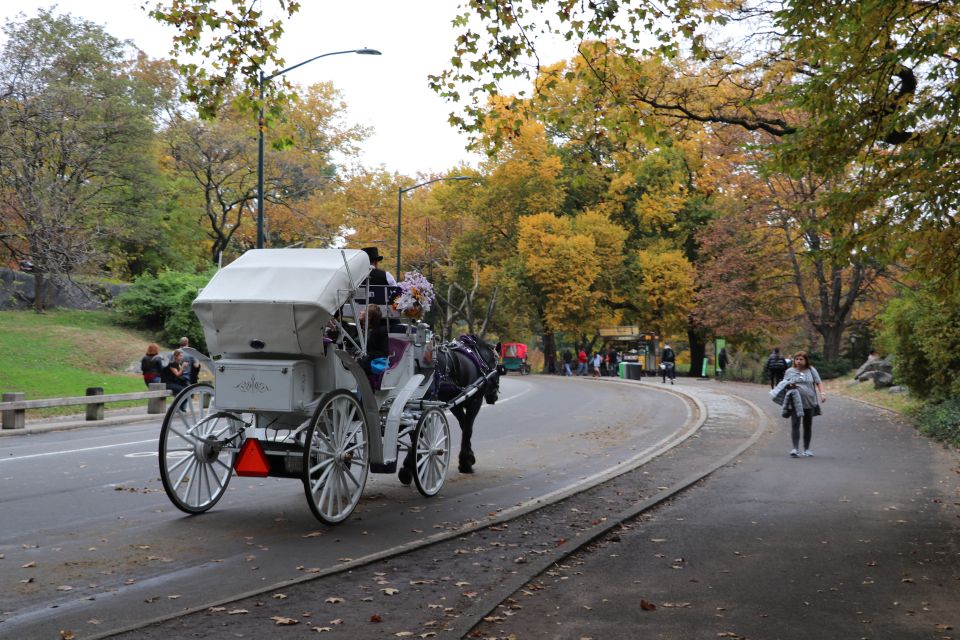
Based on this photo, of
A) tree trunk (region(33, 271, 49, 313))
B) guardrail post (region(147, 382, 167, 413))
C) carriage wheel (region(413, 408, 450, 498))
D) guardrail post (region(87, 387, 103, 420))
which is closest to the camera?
carriage wheel (region(413, 408, 450, 498))

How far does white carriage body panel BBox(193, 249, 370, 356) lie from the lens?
8.88 metres

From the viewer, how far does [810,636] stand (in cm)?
591

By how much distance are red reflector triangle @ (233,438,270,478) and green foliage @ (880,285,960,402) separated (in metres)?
14.1

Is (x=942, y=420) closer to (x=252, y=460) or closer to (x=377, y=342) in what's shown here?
(x=377, y=342)

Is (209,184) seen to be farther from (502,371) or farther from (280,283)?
(280,283)

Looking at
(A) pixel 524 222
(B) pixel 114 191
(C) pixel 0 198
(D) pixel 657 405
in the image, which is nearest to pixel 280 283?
(C) pixel 0 198

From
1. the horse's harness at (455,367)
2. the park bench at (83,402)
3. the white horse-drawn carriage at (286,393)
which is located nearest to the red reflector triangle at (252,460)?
the white horse-drawn carriage at (286,393)

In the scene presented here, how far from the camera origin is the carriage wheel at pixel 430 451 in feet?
35.3

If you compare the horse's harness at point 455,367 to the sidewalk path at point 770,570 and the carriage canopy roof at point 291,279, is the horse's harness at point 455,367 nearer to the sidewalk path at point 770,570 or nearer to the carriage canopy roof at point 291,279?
the carriage canopy roof at point 291,279

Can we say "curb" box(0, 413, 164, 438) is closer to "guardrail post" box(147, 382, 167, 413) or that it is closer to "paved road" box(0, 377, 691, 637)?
"guardrail post" box(147, 382, 167, 413)

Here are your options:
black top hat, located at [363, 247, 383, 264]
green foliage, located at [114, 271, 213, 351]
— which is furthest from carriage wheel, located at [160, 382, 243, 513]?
green foliage, located at [114, 271, 213, 351]

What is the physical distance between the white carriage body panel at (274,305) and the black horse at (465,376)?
9.44 feet

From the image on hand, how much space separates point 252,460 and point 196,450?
827 millimetres

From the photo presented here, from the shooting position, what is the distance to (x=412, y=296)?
34.4ft
